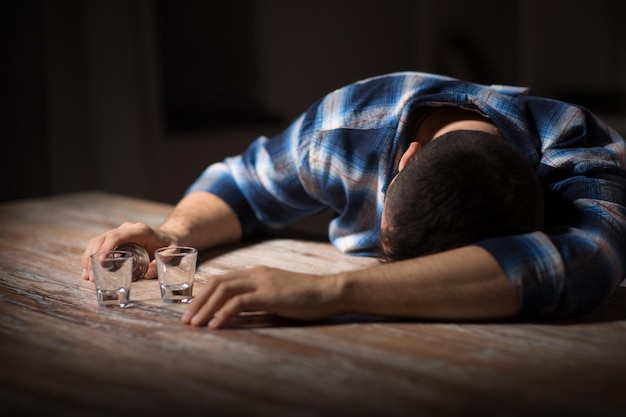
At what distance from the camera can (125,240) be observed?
1.81 metres

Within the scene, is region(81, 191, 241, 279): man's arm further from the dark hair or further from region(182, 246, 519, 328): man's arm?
the dark hair

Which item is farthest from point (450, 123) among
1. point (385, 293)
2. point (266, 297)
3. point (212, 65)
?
point (212, 65)

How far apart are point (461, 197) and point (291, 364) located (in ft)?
1.39

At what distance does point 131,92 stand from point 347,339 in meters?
2.70

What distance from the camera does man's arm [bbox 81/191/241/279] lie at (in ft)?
5.90

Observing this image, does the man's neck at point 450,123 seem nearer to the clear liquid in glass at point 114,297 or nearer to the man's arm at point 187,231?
the man's arm at point 187,231

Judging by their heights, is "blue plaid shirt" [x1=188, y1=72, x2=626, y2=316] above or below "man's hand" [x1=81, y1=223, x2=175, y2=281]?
above

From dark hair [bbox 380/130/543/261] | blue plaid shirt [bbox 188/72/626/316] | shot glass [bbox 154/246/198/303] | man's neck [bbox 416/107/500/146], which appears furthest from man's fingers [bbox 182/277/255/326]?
man's neck [bbox 416/107/500/146]

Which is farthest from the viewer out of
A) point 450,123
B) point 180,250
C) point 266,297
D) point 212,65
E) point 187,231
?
point 212,65

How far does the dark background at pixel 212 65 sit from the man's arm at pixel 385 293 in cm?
252

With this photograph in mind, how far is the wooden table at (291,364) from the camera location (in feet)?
3.64

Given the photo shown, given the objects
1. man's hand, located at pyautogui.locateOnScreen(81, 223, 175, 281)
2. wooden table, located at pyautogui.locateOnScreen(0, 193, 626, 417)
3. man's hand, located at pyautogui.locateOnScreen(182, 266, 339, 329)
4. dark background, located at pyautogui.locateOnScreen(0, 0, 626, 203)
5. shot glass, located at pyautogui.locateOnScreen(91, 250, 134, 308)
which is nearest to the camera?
wooden table, located at pyautogui.locateOnScreen(0, 193, 626, 417)

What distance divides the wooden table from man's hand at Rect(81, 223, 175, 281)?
0.10 metres

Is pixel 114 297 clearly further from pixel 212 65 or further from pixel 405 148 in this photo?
pixel 212 65
